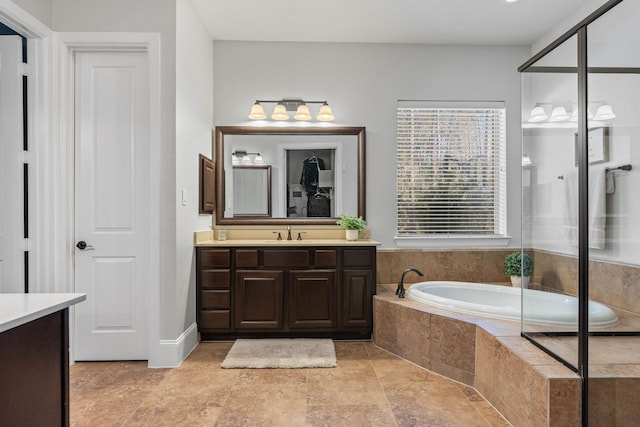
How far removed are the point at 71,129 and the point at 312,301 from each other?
7.35ft

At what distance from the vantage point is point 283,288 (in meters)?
3.22

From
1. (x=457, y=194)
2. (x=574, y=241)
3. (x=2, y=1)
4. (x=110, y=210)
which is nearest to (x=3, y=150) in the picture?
(x=110, y=210)

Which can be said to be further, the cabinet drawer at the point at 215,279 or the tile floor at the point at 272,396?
the cabinet drawer at the point at 215,279

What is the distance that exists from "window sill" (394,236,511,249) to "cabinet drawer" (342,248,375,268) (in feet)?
2.11

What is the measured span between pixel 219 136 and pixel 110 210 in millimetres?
1319

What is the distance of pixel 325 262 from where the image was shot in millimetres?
3242

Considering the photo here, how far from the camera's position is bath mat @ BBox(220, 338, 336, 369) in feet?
9.01

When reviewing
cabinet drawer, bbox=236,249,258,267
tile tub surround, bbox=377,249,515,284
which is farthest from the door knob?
tile tub surround, bbox=377,249,515,284

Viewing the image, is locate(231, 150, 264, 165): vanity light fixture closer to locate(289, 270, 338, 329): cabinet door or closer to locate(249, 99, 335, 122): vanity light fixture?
locate(249, 99, 335, 122): vanity light fixture

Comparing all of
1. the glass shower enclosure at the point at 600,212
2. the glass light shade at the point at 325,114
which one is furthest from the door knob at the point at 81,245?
the glass shower enclosure at the point at 600,212

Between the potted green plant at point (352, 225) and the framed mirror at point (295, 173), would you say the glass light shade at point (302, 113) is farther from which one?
the potted green plant at point (352, 225)

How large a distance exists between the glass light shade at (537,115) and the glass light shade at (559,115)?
47 millimetres

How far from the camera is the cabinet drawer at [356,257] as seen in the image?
325cm

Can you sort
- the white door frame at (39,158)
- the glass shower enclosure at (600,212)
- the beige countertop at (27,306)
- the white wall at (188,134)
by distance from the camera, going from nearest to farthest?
the beige countertop at (27,306), the glass shower enclosure at (600,212), the white door frame at (39,158), the white wall at (188,134)
